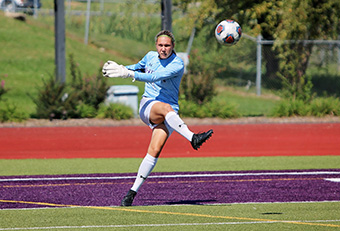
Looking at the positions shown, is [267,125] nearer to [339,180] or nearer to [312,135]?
[312,135]

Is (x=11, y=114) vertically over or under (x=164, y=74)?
under

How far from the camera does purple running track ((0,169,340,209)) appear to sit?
344 inches

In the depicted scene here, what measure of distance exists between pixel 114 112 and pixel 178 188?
10004mm

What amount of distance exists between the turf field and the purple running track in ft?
0.05

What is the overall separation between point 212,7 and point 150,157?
55.7ft

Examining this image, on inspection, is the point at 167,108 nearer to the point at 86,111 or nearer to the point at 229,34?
the point at 229,34

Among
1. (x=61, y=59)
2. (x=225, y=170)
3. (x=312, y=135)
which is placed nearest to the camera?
(x=225, y=170)

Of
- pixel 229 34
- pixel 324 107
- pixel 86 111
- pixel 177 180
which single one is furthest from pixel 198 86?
pixel 229 34

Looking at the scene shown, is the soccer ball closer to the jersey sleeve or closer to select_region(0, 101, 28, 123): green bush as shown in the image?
the jersey sleeve

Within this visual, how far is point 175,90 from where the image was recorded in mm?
8336

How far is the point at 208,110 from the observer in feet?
66.6

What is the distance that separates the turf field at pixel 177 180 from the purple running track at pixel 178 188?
0.05ft

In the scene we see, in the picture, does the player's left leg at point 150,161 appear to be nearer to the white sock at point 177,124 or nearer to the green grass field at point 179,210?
the green grass field at point 179,210

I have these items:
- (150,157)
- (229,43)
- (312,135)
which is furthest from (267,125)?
(150,157)
